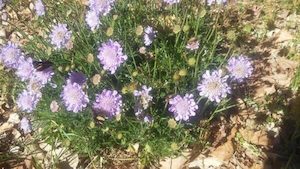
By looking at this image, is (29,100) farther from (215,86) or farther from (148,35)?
(215,86)

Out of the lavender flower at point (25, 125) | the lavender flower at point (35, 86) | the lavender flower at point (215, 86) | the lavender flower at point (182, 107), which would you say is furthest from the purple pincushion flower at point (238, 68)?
the lavender flower at point (25, 125)

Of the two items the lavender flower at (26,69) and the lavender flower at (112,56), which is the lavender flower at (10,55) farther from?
the lavender flower at (112,56)

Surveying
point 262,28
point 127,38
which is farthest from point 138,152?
point 262,28

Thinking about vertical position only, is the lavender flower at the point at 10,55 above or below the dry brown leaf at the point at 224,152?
above

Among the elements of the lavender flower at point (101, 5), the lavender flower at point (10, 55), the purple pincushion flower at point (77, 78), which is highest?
the lavender flower at point (101, 5)

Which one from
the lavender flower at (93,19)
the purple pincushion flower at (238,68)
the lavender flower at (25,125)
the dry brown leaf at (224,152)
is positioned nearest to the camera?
the purple pincushion flower at (238,68)

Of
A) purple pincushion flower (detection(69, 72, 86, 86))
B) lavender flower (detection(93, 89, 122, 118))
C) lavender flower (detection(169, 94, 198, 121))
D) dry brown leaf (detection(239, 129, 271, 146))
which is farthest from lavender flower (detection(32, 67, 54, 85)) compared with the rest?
dry brown leaf (detection(239, 129, 271, 146))

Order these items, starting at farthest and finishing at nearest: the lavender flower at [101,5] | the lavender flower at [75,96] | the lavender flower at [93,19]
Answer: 1. the lavender flower at [93,19]
2. the lavender flower at [101,5]
3. the lavender flower at [75,96]

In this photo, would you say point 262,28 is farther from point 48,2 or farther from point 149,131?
point 48,2

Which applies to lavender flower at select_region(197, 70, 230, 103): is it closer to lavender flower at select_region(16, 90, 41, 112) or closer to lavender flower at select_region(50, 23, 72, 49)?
lavender flower at select_region(50, 23, 72, 49)
